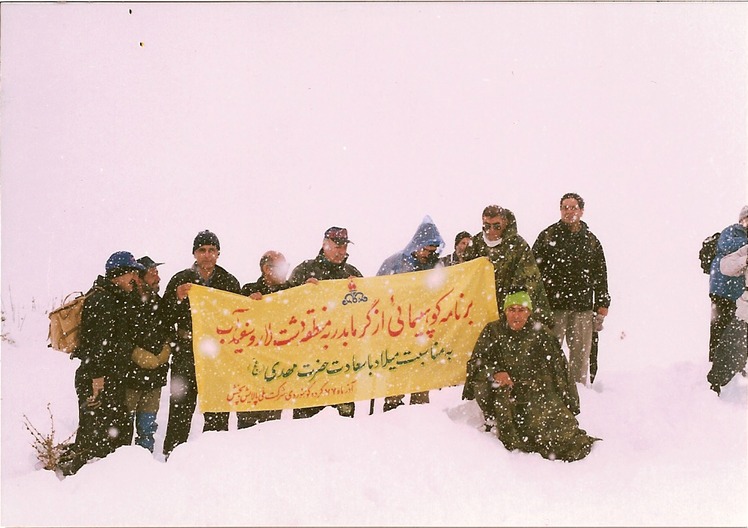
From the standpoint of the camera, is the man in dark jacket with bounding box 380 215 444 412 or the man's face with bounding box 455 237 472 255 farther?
the man's face with bounding box 455 237 472 255

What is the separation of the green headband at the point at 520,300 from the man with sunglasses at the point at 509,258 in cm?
46

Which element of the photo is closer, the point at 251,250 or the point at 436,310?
the point at 436,310

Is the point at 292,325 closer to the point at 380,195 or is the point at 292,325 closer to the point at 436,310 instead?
the point at 436,310

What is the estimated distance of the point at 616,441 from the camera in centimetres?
524

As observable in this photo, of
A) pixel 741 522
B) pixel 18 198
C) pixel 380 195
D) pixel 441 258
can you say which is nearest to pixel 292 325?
pixel 441 258

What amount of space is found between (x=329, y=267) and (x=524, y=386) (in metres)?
2.22

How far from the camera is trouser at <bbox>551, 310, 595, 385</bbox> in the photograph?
249 inches

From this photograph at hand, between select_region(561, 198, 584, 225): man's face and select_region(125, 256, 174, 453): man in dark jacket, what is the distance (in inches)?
167

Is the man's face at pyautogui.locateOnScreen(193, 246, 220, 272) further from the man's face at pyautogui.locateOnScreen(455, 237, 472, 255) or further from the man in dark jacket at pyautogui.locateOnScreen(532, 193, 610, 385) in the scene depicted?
the man in dark jacket at pyautogui.locateOnScreen(532, 193, 610, 385)

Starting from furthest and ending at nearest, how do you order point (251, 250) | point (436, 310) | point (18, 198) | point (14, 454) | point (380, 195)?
point (380, 195) → point (251, 250) → point (18, 198) → point (14, 454) → point (436, 310)

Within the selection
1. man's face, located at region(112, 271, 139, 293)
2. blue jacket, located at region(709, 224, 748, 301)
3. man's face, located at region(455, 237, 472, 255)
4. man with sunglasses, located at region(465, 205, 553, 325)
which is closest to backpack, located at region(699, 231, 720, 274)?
blue jacket, located at region(709, 224, 748, 301)

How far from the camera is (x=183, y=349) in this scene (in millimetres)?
5383

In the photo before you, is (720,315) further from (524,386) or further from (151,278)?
(151,278)

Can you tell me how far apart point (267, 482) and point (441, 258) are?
3038mm
